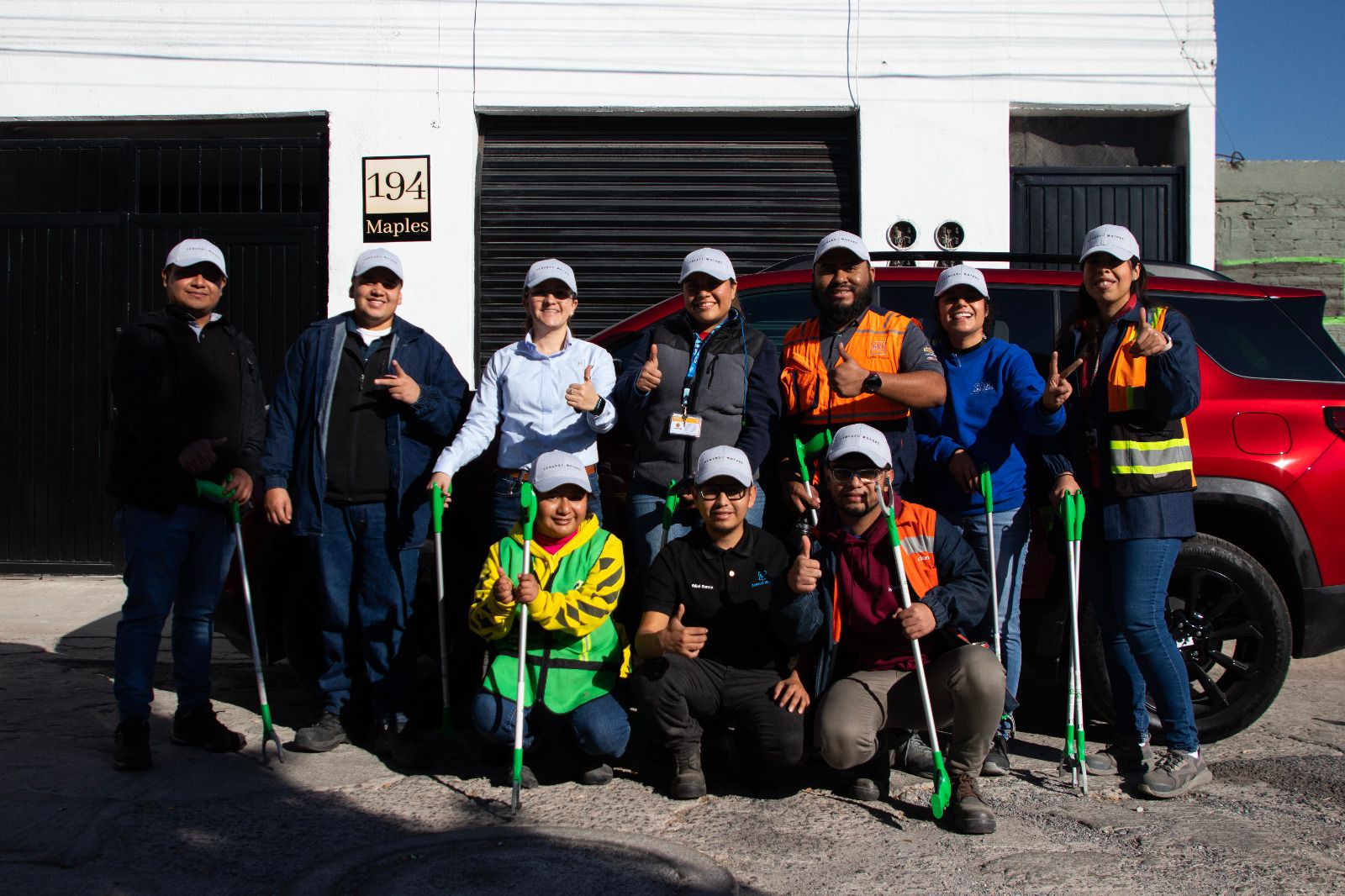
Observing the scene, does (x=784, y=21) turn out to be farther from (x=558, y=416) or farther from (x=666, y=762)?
(x=666, y=762)

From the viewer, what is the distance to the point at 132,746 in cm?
433

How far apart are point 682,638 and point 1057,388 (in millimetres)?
1581

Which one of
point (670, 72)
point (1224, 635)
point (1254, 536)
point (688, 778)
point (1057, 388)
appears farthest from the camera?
point (670, 72)

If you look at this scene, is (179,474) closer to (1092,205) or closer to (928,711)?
(928,711)

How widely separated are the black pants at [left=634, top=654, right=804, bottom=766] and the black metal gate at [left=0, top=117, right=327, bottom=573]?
5.77 metres

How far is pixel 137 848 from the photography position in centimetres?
357

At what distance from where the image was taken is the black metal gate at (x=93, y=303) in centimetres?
892

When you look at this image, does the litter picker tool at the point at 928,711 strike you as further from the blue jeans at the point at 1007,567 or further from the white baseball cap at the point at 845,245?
the white baseball cap at the point at 845,245

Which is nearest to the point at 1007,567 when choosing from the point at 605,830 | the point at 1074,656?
the point at 1074,656

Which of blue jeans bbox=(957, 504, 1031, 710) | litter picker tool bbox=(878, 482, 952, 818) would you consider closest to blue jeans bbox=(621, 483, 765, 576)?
litter picker tool bbox=(878, 482, 952, 818)

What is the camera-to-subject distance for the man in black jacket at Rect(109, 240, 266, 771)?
4383mm

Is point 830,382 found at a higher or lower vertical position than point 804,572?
higher

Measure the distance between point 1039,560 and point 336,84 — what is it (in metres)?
6.56

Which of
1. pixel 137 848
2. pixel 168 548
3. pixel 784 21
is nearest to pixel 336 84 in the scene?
pixel 784 21
